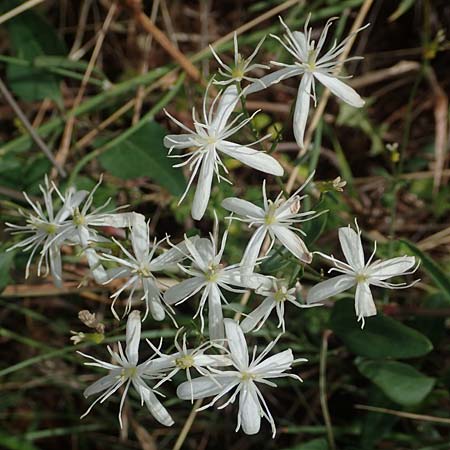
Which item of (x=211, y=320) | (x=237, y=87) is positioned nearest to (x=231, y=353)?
(x=211, y=320)

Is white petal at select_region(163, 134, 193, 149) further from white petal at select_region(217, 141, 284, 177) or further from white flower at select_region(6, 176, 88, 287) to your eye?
white flower at select_region(6, 176, 88, 287)

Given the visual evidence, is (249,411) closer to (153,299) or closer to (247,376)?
(247,376)

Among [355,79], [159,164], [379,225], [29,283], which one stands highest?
[355,79]

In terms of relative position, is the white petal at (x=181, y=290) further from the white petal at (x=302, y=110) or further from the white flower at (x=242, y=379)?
the white petal at (x=302, y=110)

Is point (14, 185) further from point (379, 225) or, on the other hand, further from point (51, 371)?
point (379, 225)

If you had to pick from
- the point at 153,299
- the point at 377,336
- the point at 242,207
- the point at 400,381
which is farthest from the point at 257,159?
the point at 400,381
